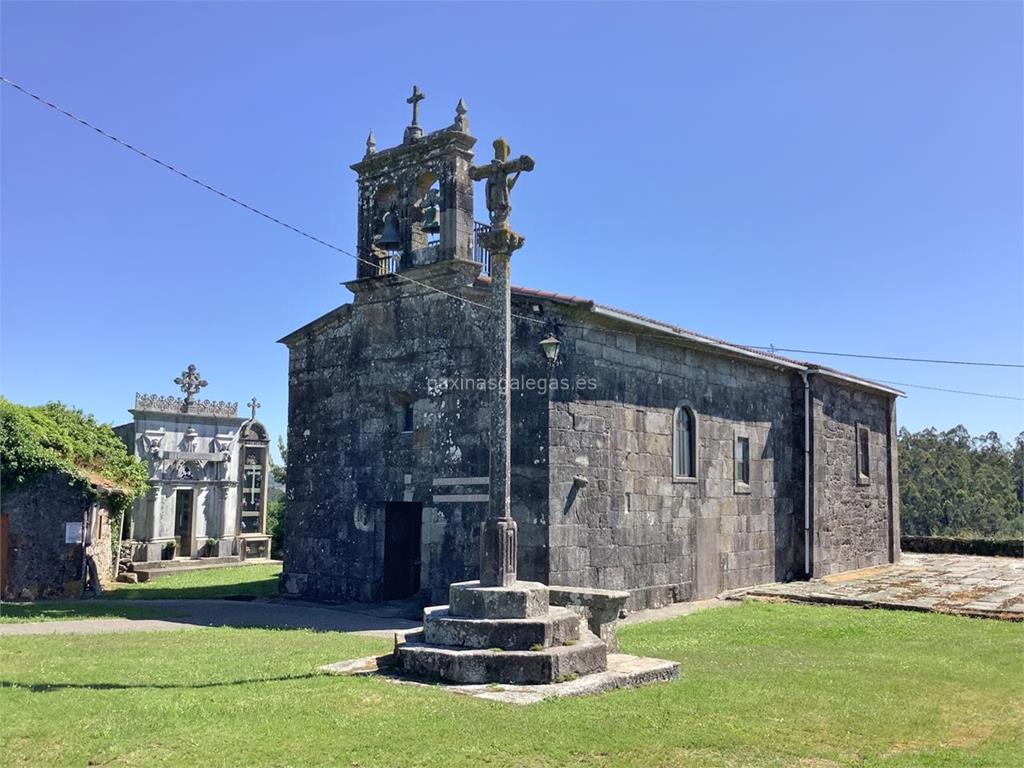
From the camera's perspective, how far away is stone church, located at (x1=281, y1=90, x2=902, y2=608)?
14.1 meters

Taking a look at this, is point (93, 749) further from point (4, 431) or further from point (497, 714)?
point (4, 431)

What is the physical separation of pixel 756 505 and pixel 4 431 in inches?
622

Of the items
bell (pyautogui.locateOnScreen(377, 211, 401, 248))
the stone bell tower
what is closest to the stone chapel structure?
the stone bell tower

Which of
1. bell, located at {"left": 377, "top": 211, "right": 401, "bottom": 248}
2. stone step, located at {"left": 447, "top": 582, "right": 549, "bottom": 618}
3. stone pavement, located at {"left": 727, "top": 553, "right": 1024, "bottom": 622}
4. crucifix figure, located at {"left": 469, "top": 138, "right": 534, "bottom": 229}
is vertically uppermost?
bell, located at {"left": 377, "top": 211, "right": 401, "bottom": 248}

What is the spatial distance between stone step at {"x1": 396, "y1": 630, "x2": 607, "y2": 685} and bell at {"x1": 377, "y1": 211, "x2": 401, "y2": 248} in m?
9.33

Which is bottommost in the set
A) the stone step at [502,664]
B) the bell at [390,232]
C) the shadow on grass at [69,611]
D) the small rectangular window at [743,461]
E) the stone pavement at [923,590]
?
the shadow on grass at [69,611]

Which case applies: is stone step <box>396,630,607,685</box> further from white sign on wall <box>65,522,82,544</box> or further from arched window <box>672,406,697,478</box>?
white sign on wall <box>65,522,82,544</box>

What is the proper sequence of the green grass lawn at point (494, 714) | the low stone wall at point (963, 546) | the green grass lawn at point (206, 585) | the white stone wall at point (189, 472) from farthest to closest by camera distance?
the low stone wall at point (963, 546)
the white stone wall at point (189, 472)
the green grass lawn at point (206, 585)
the green grass lawn at point (494, 714)

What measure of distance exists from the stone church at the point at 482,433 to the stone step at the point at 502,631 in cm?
426

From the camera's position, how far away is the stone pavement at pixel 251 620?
1302cm

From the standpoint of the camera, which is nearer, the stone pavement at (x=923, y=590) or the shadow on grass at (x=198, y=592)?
the stone pavement at (x=923, y=590)

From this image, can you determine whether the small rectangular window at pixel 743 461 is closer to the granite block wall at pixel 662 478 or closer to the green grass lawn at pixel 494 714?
the granite block wall at pixel 662 478

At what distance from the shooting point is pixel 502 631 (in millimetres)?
8297

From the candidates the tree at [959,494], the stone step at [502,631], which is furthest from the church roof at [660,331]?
the tree at [959,494]
